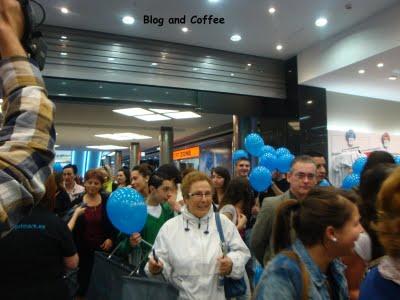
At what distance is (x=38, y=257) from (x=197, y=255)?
894 mm

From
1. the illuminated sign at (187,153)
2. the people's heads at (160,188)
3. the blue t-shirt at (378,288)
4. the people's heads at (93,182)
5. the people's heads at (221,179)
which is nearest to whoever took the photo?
the blue t-shirt at (378,288)

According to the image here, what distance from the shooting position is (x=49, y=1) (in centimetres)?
493

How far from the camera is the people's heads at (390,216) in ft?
3.26

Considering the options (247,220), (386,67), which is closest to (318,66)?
(386,67)

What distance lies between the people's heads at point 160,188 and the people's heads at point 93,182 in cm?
61

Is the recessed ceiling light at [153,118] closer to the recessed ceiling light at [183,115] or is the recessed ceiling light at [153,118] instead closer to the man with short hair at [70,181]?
the recessed ceiling light at [183,115]

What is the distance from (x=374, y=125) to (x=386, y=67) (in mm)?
2544

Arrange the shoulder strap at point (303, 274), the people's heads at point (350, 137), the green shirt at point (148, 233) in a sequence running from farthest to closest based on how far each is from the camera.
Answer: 1. the people's heads at point (350, 137)
2. the green shirt at point (148, 233)
3. the shoulder strap at point (303, 274)

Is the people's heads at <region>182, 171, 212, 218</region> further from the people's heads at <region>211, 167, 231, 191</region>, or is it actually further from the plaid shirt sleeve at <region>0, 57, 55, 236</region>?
the plaid shirt sleeve at <region>0, 57, 55, 236</region>

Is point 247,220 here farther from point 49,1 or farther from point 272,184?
point 49,1

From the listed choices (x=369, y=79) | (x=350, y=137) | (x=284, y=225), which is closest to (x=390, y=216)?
(x=284, y=225)

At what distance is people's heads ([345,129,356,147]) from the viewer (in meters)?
7.30

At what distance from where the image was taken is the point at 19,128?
0.54 m

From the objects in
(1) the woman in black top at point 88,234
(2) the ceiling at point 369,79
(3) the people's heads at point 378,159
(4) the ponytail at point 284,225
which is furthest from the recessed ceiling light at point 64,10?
(4) the ponytail at point 284,225
